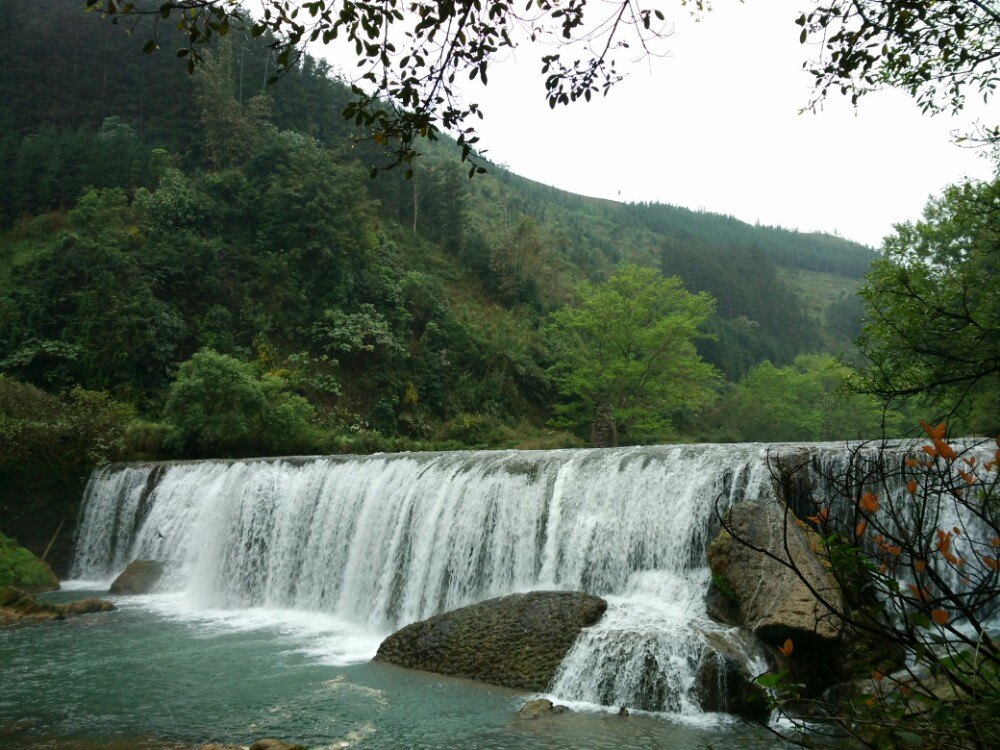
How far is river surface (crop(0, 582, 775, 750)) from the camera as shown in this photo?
7.08 m

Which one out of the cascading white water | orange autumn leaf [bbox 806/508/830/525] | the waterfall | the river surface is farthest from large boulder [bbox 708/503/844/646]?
orange autumn leaf [bbox 806/508/830/525]

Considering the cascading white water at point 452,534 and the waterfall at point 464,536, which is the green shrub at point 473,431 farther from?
the waterfall at point 464,536

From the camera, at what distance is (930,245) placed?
22516 millimetres

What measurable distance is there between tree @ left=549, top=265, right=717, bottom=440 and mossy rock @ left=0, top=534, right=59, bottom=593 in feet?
59.7

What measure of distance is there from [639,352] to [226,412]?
49.5 ft

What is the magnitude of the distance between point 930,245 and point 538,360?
649 inches

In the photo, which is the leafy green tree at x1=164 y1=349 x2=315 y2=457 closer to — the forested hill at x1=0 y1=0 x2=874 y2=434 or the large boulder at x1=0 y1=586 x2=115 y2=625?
the forested hill at x1=0 y1=0 x2=874 y2=434

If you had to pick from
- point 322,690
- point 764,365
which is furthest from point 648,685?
point 764,365

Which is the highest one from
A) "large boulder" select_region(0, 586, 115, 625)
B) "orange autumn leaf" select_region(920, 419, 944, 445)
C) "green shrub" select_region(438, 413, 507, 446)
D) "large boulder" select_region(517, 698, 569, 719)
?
"orange autumn leaf" select_region(920, 419, 944, 445)

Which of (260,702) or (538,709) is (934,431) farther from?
(260,702)

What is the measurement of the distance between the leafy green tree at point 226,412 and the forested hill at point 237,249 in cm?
419

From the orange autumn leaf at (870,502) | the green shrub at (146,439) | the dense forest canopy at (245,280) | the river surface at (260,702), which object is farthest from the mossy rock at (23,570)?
the orange autumn leaf at (870,502)

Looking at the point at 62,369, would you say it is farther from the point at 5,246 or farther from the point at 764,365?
the point at 764,365

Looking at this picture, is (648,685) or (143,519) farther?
(143,519)
